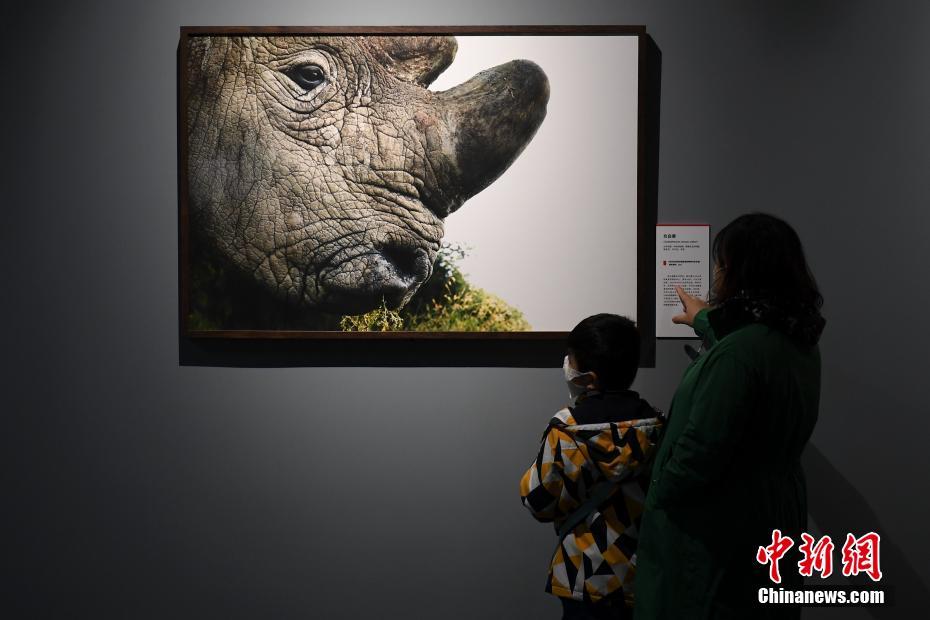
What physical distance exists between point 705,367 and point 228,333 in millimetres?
1107

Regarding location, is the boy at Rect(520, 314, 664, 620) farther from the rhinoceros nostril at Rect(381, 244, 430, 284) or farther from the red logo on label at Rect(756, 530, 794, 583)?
the rhinoceros nostril at Rect(381, 244, 430, 284)

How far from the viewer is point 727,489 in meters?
→ 1.17

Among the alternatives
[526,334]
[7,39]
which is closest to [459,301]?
[526,334]

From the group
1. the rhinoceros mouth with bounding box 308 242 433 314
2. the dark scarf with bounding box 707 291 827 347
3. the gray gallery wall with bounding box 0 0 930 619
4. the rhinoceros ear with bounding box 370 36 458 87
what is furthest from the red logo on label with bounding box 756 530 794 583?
the rhinoceros ear with bounding box 370 36 458 87

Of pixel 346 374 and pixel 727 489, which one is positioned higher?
pixel 346 374

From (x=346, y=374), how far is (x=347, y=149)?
553mm

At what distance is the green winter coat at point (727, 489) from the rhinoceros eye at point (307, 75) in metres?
1.11

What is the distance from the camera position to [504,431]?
172cm

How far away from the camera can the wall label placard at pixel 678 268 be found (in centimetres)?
170

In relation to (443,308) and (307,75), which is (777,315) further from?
(307,75)

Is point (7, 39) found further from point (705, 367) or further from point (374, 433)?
point (705, 367)

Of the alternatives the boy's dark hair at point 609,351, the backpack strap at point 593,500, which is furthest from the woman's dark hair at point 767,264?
the backpack strap at point 593,500

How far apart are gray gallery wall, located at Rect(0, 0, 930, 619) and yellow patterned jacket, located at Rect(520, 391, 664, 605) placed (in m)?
0.50

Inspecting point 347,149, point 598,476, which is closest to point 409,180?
point 347,149
